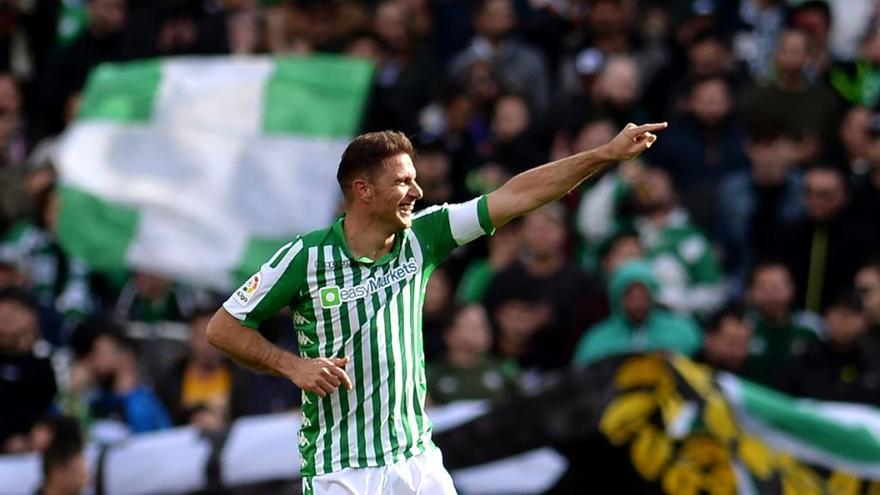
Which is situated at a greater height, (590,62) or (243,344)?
(243,344)

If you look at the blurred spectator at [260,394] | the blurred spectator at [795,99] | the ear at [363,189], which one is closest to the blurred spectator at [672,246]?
the blurred spectator at [795,99]

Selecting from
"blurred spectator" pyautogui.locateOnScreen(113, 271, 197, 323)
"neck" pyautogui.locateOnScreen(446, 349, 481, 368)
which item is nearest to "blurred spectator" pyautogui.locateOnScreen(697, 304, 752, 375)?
"neck" pyautogui.locateOnScreen(446, 349, 481, 368)

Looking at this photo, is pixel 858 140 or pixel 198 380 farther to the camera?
pixel 858 140

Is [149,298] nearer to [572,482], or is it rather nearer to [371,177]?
[572,482]

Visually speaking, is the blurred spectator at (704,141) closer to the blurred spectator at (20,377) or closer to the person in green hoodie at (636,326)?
the person in green hoodie at (636,326)

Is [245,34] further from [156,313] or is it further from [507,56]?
[156,313]

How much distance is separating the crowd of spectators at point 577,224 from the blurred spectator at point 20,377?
0.04 ft

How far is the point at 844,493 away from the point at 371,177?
17.5ft

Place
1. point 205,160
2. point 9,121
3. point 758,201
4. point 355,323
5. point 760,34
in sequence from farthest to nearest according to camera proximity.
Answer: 1. point 9,121
2. point 205,160
3. point 760,34
4. point 758,201
5. point 355,323

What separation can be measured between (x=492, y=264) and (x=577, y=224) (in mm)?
673

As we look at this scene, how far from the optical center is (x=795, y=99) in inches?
602

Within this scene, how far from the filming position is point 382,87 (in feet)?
56.3

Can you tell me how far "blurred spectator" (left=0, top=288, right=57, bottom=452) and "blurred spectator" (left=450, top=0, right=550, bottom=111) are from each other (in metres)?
4.46

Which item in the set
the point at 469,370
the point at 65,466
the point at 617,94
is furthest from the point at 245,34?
the point at 65,466
